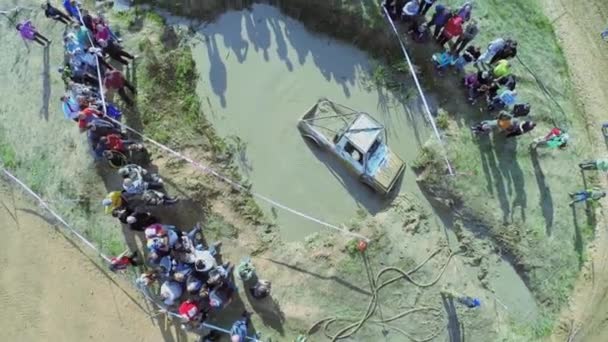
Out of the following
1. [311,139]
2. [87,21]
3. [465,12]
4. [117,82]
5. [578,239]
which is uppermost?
[465,12]

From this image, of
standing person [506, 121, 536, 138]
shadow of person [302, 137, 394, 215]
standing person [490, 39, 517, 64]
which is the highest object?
standing person [490, 39, 517, 64]

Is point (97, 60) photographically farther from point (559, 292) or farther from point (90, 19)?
point (559, 292)

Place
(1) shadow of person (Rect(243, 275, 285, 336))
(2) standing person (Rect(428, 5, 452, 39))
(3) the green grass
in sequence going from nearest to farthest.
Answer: (2) standing person (Rect(428, 5, 452, 39)) < (1) shadow of person (Rect(243, 275, 285, 336)) < (3) the green grass

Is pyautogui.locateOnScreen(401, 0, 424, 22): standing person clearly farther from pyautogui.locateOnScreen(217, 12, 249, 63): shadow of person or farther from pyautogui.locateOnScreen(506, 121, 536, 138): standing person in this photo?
pyautogui.locateOnScreen(217, 12, 249, 63): shadow of person

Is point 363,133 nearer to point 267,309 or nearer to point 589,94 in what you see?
point 267,309

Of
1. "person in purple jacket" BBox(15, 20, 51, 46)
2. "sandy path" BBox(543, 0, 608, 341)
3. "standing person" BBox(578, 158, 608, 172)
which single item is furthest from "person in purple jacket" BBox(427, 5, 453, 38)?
"person in purple jacket" BBox(15, 20, 51, 46)

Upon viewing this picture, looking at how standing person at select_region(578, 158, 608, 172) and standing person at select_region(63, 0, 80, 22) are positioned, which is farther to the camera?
standing person at select_region(63, 0, 80, 22)

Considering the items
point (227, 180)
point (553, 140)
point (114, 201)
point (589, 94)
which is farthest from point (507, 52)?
point (114, 201)
